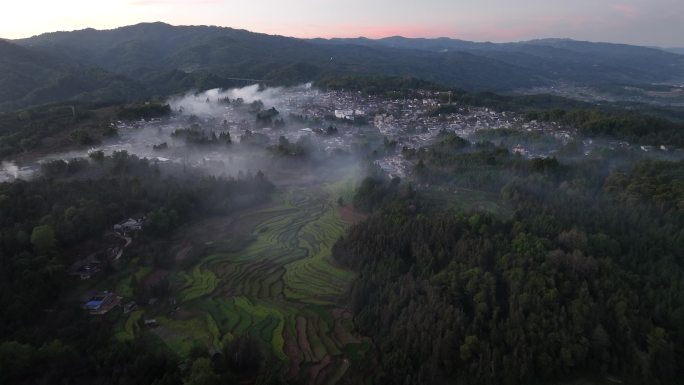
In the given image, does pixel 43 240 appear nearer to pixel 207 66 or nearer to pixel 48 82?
pixel 48 82

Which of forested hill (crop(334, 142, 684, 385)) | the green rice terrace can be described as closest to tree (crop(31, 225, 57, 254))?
the green rice terrace

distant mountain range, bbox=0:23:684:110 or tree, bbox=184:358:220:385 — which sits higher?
distant mountain range, bbox=0:23:684:110

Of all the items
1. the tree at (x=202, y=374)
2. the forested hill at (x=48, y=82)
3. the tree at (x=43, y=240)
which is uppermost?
the forested hill at (x=48, y=82)

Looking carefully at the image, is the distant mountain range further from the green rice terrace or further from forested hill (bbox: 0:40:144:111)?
the green rice terrace

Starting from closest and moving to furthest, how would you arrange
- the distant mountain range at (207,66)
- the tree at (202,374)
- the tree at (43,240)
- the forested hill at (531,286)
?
the tree at (202,374) → the forested hill at (531,286) → the tree at (43,240) → the distant mountain range at (207,66)

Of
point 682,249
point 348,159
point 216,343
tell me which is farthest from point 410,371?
point 348,159

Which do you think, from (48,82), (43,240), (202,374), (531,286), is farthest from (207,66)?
(202,374)

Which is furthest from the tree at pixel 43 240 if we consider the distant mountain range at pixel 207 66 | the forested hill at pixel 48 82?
the distant mountain range at pixel 207 66

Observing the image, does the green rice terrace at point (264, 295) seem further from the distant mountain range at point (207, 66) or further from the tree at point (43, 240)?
the distant mountain range at point (207, 66)
